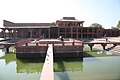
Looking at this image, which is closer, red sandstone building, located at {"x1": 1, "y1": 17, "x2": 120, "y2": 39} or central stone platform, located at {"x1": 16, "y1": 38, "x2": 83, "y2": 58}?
central stone platform, located at {"x1": 16, "y1": 38, "x2": 83, "y2": 58}

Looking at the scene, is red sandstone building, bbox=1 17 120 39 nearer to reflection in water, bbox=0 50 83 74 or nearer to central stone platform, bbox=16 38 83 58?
central stone platform, bbox=16 38 83 58

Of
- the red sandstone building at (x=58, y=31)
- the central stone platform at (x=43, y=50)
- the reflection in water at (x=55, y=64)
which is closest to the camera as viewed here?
the reflection in water at (x=55, y=64)

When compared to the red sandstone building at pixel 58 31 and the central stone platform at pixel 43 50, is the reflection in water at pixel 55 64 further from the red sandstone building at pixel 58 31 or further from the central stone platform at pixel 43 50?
the red sandstone building at pixel 58 31

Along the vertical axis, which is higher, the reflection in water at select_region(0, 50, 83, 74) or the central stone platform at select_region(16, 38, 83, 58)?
the central stone platform at select_region(16, 38, 83, 58)

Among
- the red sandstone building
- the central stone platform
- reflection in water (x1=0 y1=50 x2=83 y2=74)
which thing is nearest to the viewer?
reflection in water (x1=0 y1=50 x2=83 y2=74)

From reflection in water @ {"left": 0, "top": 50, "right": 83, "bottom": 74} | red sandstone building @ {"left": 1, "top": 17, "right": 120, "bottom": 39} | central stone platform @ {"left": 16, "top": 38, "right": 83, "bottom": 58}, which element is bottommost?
reflection in water @ {"left": 0, "top": 50, "right": 83, "bottom": 74}

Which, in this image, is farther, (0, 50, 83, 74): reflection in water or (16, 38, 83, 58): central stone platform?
(16, 38, 83, 58): central stone platform

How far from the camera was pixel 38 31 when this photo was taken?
105 ft

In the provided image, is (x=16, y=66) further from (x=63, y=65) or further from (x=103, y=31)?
(x=103, y=31)

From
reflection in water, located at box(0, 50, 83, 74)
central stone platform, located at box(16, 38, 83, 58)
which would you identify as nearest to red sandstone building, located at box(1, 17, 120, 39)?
central stone platform, located at box(16, 38, 83, 58)

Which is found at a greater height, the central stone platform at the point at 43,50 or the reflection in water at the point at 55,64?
the central stone platform at the point at 43,50

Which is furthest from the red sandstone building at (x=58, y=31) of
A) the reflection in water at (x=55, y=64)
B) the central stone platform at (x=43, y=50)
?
the reflection in water at (x=55, y=64)

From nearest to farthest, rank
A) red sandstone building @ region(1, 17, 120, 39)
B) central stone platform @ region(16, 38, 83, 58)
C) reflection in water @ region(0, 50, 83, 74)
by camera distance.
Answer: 1. reflection in water @ region(0, 50, 83, 74)
2. central stone platform @ region(16, 38, 83, 58)
3. red sandstone building @ region(1, 17, 120, 39)

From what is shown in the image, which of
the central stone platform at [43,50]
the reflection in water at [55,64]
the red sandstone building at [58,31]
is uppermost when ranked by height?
the red sandstone building at [58,31]
